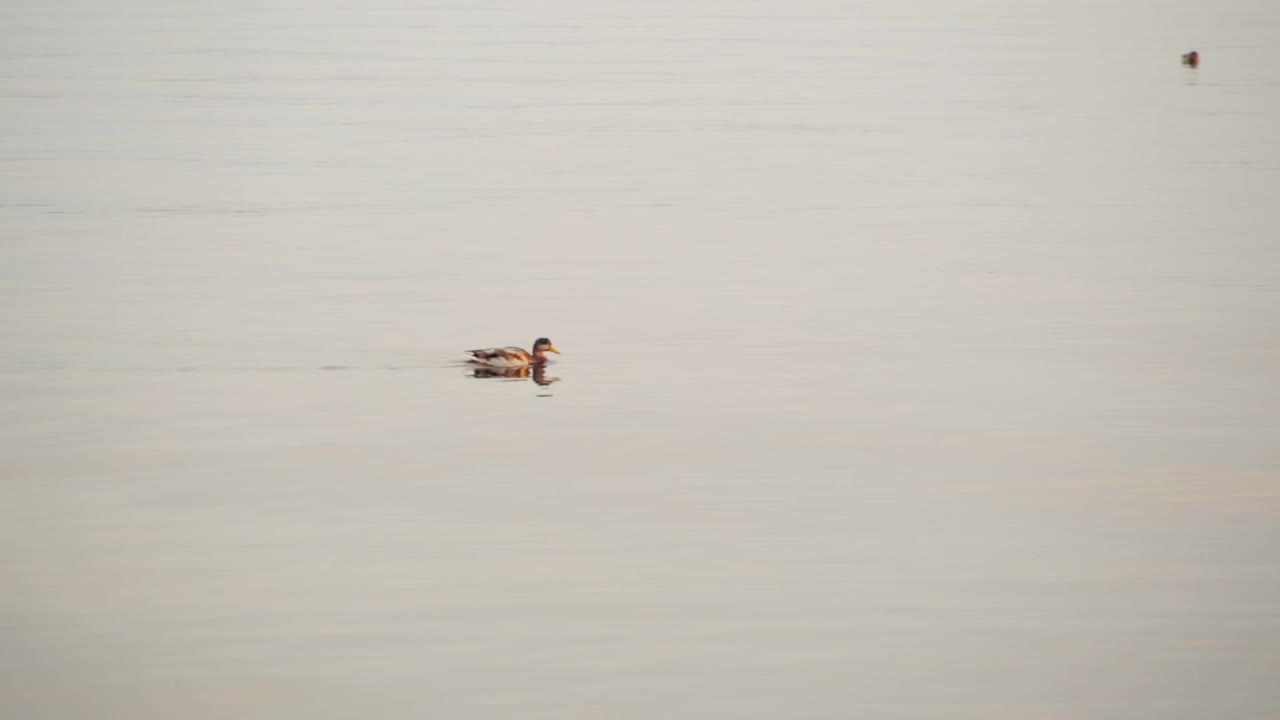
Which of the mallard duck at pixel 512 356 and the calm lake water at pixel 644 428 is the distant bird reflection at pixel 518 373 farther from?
the calm lake water at pixel 644 428

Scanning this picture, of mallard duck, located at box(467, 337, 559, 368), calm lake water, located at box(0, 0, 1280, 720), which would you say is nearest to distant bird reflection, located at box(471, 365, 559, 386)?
mallard duck, located at box(467, 337, 559, 368)

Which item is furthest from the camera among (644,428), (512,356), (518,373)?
(518,373)

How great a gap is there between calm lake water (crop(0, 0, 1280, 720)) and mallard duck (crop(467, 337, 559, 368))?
12.7 inches

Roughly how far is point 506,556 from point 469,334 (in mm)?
8119

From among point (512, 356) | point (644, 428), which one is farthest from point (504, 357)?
point (644, 428)

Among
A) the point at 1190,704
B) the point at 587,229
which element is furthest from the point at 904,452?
the point at 587,229

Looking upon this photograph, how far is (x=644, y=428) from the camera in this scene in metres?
17.0

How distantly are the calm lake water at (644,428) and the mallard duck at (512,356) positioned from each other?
32cm

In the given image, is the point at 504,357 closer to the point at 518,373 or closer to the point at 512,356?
the point at 512,356

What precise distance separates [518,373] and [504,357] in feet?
0.83

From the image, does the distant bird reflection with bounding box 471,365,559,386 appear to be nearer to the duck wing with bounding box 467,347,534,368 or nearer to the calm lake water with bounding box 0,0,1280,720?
the duck wing with bounding box 467,347,534,368

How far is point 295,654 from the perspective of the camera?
11.6 meters

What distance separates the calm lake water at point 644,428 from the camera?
11.6 m

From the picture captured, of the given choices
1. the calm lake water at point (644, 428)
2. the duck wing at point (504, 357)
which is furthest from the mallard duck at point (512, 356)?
the calm lake water at point (644, 428)
